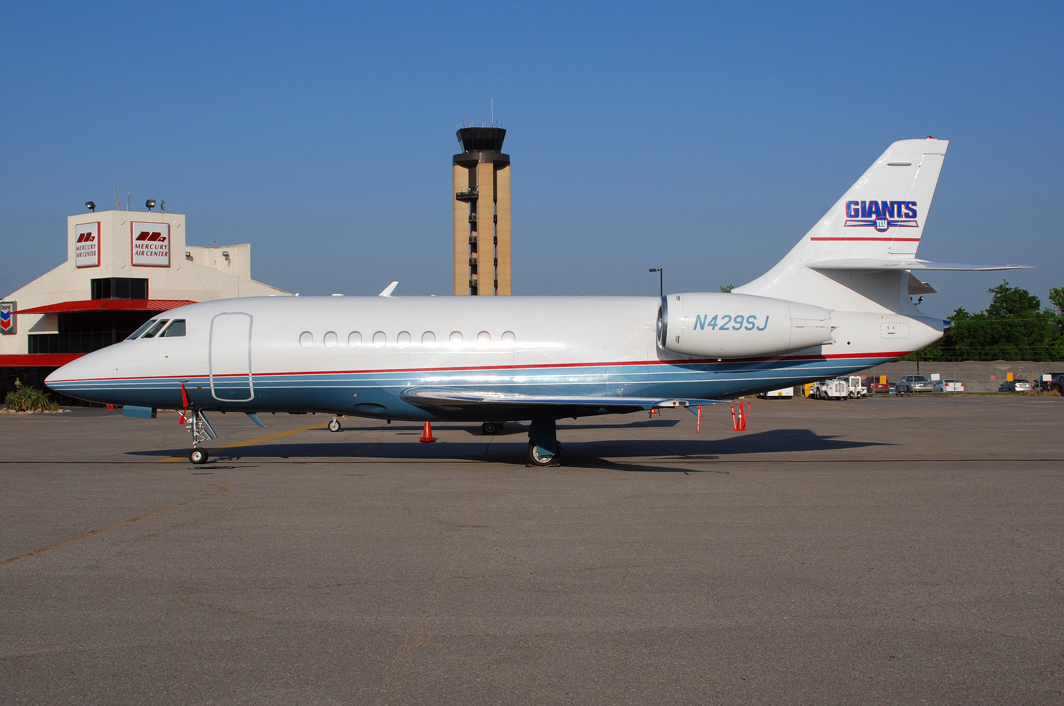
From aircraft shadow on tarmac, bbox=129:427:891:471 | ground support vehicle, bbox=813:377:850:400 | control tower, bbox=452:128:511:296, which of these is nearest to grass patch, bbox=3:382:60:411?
aircraft shadow on tarmac, bbox=129:427:891:471

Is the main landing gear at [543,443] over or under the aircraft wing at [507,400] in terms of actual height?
under

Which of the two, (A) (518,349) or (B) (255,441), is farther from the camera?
(B) (255,441)

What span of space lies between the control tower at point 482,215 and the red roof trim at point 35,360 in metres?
37.1

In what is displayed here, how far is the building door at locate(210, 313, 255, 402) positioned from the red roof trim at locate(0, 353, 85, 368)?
1509 inches

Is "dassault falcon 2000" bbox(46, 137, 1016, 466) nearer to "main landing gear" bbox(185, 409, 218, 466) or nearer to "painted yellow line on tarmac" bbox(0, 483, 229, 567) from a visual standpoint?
"main landing gear" bbox(185, 409, 218, 466)

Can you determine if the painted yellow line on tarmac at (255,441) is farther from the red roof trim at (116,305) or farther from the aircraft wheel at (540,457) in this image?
the red roof trim at (116,305)

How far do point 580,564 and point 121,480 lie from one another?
977cm

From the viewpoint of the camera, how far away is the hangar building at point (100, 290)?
4975 cm

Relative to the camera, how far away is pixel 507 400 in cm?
1534

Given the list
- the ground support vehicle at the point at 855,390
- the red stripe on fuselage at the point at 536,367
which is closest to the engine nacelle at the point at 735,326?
the red stripe on fuselage at the point at 536,367

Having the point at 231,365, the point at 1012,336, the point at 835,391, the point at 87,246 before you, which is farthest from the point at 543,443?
the point at 1012,336

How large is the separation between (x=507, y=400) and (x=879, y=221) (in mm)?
8714

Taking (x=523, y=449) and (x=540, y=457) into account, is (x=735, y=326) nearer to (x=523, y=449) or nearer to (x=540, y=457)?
(x=540, y=457)

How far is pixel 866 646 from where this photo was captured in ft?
18.1
